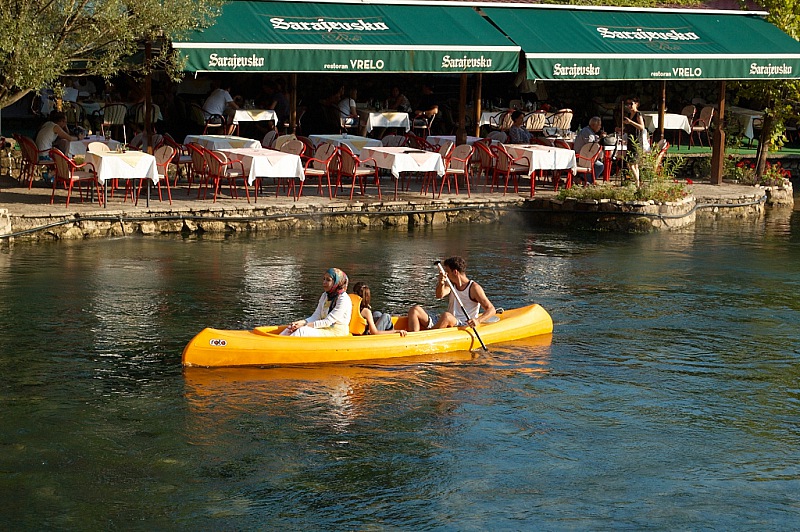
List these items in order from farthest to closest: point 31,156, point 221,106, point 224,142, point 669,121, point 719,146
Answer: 1. point 669,121
2. point 719,146
3. point 221,106
4. point 224,142
5. point 31,156

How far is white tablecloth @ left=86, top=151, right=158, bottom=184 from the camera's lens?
17.1 metres

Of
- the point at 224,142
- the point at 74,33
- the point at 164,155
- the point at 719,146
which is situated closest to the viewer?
the point at 74,33

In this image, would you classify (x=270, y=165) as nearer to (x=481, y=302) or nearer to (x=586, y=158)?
(x=586, y=158)

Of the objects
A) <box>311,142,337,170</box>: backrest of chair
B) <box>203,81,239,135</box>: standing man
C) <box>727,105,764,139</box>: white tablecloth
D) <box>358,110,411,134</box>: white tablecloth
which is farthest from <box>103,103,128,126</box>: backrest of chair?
<box>727,105,764,139</box>: white tablecloth

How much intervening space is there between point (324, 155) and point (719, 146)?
8289mm

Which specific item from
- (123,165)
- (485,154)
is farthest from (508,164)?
(123,165)

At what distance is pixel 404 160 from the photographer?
19.1m

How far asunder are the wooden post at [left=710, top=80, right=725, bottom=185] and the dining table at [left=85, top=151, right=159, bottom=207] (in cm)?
1114

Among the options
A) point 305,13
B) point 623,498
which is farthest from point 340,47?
point 623,498

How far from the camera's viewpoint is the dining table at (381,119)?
2333cm

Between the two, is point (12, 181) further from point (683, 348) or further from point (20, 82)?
point (683, 348)

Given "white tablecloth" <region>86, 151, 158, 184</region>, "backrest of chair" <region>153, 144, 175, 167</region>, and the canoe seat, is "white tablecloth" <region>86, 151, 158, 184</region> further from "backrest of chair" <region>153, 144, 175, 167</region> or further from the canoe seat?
the canoe seat

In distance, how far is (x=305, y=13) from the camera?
2022 cm

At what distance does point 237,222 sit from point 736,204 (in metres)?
9.14
